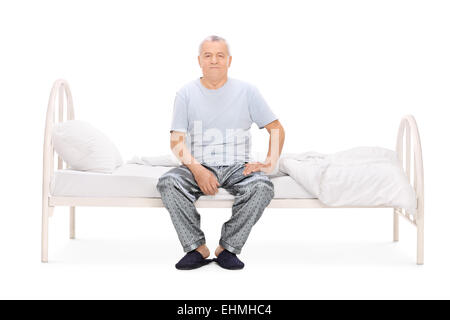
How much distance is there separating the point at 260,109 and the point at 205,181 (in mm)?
555

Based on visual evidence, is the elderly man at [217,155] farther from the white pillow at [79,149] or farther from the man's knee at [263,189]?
the white pillow at [79,149]

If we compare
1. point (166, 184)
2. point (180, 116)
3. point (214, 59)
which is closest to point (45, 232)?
point (166, 184)

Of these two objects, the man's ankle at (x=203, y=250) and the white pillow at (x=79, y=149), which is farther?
the white pillow at (x=79, y=149)

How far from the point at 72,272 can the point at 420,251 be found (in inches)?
75.7

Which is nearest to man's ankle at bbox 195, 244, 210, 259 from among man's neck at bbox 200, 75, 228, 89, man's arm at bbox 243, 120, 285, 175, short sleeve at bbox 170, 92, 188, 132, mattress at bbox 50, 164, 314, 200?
mattress at bbox 50, 164, 314, 200

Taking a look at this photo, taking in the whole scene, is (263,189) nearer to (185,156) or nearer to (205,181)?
(205,181)

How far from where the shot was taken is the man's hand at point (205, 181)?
397cm

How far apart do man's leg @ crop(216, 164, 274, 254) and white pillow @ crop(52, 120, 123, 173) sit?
84cm

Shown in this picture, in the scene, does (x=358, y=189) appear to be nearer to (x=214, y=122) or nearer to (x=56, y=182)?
(x=214, y=122)

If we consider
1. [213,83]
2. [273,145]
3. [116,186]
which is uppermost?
[213,83]

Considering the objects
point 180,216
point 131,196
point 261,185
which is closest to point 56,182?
point 131,196

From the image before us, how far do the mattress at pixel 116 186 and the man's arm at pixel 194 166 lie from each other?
0.07 metres

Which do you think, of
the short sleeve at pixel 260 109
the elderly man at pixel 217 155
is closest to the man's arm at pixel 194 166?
the elderly man at pixel 217 155

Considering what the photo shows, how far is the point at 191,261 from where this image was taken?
154 inches
